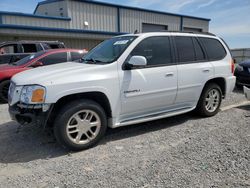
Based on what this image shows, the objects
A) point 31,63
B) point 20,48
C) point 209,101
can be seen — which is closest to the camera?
point 209,101

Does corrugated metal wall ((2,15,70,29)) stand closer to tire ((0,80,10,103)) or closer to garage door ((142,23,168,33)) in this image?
garage door ((142,23,168,33))

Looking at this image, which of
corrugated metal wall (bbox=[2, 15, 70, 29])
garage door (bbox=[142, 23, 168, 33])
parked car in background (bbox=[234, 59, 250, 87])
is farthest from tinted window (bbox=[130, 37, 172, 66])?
garage door (bbox=[142, 23, 168, 33])

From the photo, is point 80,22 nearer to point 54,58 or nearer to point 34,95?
point 54,58

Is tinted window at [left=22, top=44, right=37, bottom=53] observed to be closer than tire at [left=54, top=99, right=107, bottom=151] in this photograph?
No

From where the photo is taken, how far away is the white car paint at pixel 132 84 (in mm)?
3664

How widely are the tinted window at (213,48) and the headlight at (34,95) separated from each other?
11.3ft

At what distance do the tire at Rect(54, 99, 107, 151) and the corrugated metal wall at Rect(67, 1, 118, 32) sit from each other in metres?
16.4

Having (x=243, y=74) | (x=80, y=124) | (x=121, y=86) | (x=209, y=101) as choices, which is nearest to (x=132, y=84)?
(x=121, y=86)

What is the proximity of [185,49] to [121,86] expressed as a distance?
5.57 ft

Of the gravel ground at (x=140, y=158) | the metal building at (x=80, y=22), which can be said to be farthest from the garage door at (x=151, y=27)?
the gravel ground at (x=140, y=158)

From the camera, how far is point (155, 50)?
14.8 feet

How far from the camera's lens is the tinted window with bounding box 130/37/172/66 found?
14.4ft

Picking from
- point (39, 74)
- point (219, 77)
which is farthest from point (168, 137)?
point (39, 74)

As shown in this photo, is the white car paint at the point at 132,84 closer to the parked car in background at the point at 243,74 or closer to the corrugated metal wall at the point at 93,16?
the parked car in background at the point at 243,74
